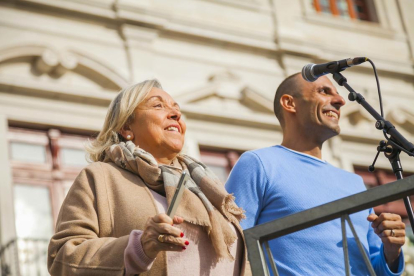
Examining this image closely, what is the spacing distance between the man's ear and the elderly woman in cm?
94

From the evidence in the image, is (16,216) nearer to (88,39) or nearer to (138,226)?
(88,39)

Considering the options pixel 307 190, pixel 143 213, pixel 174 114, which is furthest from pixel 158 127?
pixel 307 190

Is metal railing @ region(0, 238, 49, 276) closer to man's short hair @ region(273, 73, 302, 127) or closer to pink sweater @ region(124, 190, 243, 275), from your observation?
man's short hair @ region(273, 73, 302, 127)

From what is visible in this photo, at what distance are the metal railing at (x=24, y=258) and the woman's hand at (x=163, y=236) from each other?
19.2 feet

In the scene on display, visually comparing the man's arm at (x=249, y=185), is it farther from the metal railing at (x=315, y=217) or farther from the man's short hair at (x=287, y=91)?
the metal railing at (x=315, y=217)

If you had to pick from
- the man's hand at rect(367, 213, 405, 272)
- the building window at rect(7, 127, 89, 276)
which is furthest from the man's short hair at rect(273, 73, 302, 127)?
the building window at rect(7, 127, 89, 276)

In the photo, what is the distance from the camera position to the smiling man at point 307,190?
4062 mm

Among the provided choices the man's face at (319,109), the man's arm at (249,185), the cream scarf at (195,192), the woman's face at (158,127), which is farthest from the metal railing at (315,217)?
the man's face at (319,109)

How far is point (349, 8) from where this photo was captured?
13.5 meters

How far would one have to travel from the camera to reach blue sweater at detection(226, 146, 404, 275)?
407cm

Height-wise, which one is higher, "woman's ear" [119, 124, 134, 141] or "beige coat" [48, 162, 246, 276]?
"woman's ear" [119, 124, 134, 141]

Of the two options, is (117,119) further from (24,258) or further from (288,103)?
(24,258)

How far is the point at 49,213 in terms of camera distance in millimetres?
9609

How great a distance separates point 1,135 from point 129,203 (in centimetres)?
638
